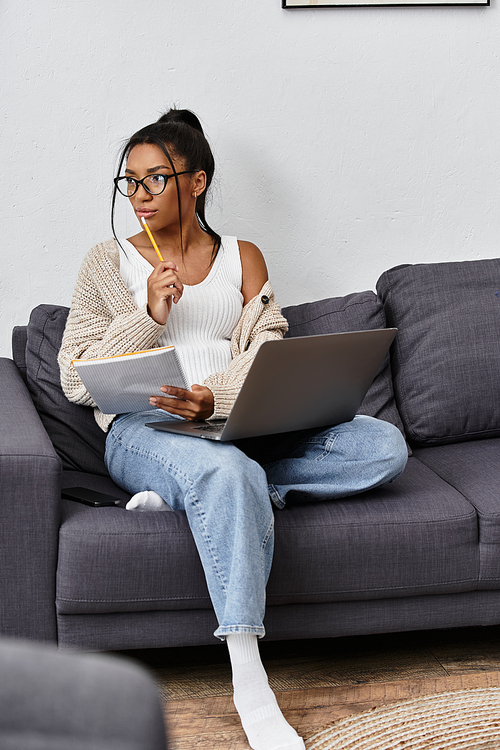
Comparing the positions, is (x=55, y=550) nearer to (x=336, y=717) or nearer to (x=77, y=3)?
(x=336, y=717)

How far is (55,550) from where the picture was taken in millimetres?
1303

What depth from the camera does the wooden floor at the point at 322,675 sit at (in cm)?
130

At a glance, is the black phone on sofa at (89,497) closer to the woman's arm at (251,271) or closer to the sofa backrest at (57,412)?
the sofa backrest at (57,412)

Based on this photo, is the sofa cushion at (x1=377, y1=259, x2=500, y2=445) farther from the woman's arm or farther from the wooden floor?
the wooden floor

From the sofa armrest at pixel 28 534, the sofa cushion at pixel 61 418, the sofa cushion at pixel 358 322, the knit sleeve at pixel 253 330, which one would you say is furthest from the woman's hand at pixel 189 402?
the sofa cushion at pixel 358 322

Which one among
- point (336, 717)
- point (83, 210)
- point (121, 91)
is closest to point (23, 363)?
point (83, 210)

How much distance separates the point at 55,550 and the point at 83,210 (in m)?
1.11

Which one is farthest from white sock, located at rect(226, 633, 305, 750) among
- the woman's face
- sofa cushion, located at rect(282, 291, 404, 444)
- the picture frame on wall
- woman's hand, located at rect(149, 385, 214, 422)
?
the picture frame on wall

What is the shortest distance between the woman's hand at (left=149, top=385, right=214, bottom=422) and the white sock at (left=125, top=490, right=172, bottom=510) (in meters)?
0.17

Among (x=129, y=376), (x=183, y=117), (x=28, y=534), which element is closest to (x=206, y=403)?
(x=129, y=376)

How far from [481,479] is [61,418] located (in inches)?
37.7

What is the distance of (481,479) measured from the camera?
1597 mm

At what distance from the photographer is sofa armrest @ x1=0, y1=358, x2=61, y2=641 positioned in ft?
4.16

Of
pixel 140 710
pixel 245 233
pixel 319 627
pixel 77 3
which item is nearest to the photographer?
pixel 140 710
